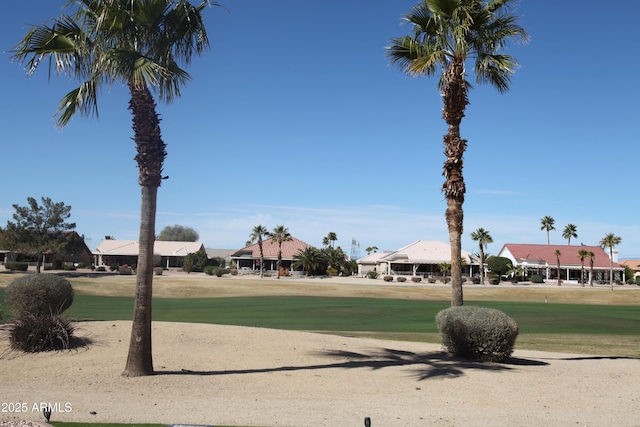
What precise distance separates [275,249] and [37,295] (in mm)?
80189

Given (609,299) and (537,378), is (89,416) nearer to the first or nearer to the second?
(537,378)

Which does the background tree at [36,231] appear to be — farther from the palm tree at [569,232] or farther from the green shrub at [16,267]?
the palm tree at [569,232]

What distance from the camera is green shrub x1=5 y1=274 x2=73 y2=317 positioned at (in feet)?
48.6

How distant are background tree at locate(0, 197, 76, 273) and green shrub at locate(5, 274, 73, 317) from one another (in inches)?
2273

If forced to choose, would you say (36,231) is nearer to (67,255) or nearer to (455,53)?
(67,255)

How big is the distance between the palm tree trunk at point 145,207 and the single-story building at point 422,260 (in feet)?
246

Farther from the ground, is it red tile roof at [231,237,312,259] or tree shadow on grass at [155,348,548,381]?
red tile roof at [231,237,312,259]

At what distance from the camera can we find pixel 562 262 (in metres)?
95.4

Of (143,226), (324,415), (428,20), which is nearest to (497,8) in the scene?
(428,20)

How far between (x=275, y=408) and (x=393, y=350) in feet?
23.5

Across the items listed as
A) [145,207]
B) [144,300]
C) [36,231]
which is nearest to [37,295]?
[144,300]

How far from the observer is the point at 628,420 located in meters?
8.95

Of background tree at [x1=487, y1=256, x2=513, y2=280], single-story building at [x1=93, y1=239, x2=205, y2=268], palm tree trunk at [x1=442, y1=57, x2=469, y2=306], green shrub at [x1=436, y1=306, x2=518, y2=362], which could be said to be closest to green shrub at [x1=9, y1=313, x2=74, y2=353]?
green shrub at [x1=436, y1=306, x2=518, y2=362]

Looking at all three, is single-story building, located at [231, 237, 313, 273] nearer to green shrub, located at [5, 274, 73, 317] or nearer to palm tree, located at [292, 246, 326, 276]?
palm tree, located at [292, 246, 326, 276]
